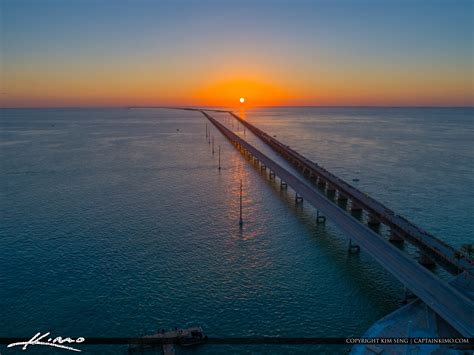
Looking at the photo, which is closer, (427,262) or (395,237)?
(427,262)

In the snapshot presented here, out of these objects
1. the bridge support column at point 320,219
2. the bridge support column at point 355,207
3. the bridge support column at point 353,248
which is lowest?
the bridge support column at point 353,248

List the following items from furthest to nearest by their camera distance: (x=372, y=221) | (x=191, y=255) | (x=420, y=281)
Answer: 1. (x=372, y=221)
2. (x=191, y=255)
3. (x=420, y=281)

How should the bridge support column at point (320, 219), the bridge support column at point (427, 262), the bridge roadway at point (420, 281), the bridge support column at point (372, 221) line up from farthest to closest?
the bridge support column at point (320, 219), the bridge support column at point (372, 221), the bridge support column at point (427, 262), the bridge roadway at point (420, 281)

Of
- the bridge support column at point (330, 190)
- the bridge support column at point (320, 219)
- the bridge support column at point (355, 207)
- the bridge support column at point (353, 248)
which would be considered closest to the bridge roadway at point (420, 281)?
the bridge support column at point (353, 248)

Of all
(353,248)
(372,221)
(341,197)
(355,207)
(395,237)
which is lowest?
(353,248)

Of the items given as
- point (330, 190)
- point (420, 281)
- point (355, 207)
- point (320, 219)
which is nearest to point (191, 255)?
point (320, 219)

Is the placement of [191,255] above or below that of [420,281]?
below

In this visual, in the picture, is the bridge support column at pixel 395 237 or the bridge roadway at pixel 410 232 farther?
the bridge support column at pixel 395 237

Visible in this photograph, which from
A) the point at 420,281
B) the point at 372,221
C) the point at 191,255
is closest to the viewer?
the point at 420,281

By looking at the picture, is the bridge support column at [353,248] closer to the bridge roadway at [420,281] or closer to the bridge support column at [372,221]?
the bridge roadway at [420,281]

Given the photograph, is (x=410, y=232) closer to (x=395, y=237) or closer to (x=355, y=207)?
(x=395, y=237)

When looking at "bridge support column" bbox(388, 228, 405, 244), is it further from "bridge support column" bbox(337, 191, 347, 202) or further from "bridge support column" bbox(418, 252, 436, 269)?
"bridge support column" bbox(337, 191, 347, 202)

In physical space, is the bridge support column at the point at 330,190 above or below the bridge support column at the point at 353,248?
above
